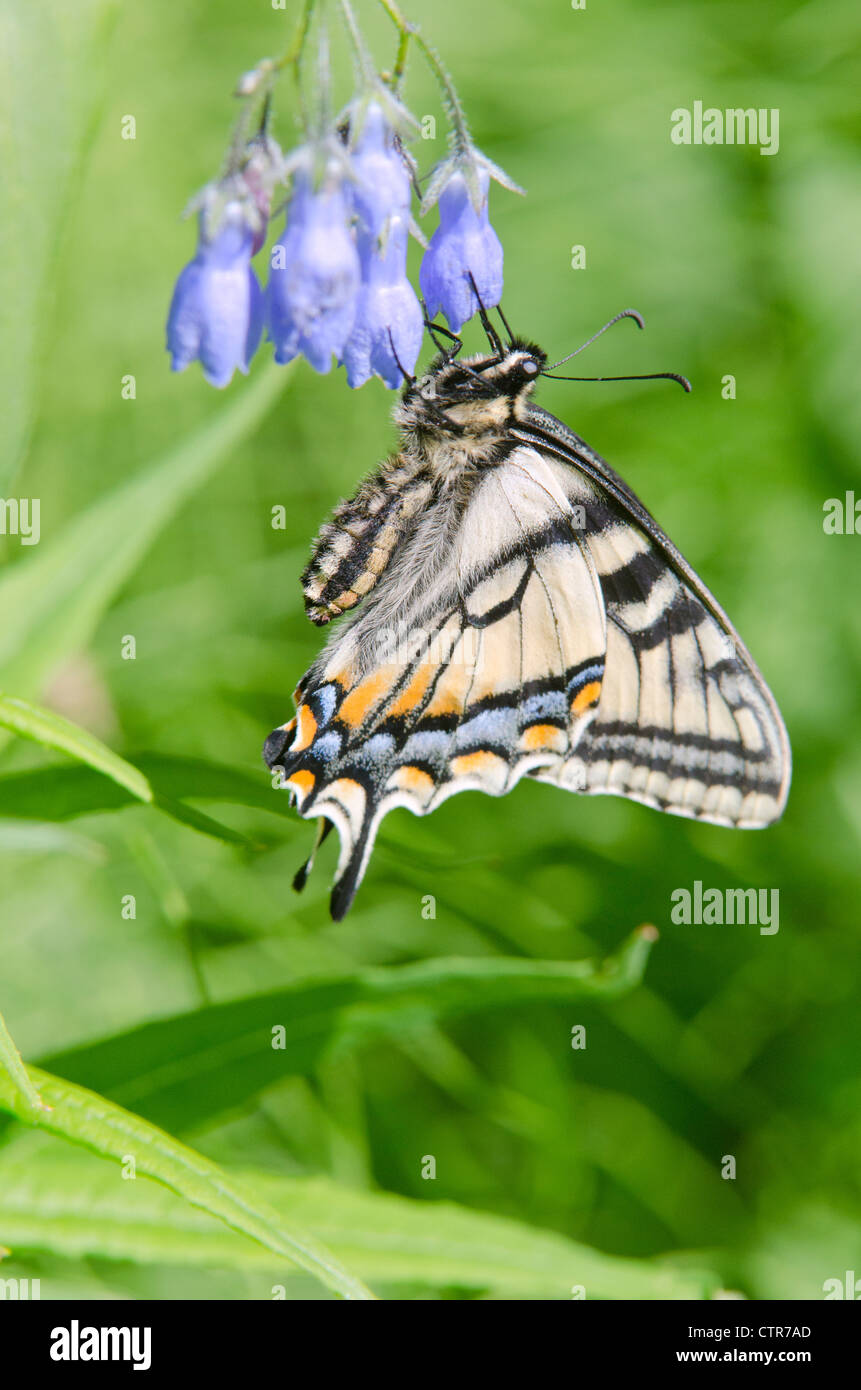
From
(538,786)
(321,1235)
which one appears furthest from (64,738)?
(538,786)

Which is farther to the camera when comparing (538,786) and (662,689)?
(538,786)

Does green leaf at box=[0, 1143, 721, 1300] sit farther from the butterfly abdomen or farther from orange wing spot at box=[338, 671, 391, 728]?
the butterfly abdomen

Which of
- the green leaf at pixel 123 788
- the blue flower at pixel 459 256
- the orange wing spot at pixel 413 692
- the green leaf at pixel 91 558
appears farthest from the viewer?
the orange wing spot at pixel 413 692

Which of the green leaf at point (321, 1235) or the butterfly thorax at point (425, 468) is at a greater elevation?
the butterfly thorax at point (425, 468)

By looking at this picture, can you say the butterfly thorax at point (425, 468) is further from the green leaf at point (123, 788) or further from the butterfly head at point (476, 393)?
the green leaf at point (123, 788)

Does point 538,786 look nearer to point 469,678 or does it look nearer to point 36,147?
point 469,678

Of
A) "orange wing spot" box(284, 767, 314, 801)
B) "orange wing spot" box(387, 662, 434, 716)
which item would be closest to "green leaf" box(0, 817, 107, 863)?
"orange wing spot" box(284, 767, 314, 801)

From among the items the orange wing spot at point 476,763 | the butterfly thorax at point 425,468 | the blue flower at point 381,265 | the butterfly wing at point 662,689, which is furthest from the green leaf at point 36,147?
the orange wing spot at point 476,763
